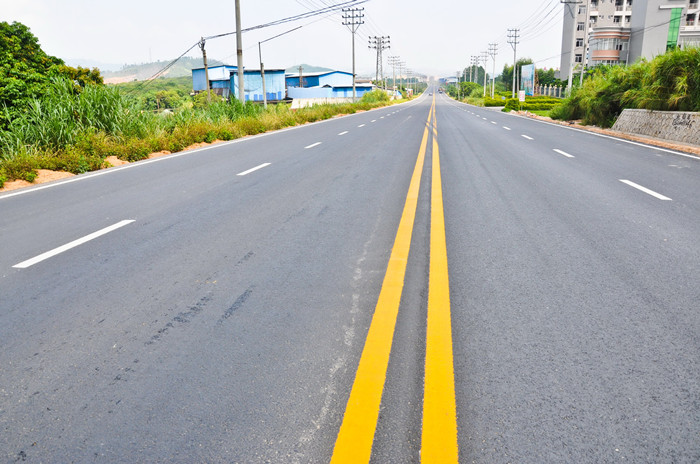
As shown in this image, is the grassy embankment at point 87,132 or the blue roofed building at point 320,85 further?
the blue roofed building at point 320,85

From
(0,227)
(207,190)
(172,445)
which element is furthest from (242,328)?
(207,190)

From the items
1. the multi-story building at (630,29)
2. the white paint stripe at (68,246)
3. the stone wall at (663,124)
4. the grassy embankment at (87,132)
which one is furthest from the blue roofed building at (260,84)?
the white paint stripe at (68,246)

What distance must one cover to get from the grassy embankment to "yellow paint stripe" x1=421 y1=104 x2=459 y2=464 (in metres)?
9.16

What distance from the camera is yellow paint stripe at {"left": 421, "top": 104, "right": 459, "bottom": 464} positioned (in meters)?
2.21

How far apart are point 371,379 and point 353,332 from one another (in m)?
0.58

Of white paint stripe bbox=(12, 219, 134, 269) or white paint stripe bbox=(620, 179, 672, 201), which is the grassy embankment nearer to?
white paint stripe bbox=(12, 219, 134, 269)

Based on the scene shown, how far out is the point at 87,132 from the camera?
42.5ft

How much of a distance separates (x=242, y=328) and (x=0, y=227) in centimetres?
471

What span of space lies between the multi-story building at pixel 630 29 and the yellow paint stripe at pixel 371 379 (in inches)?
3266

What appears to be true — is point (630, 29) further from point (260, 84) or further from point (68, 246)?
point (68, 246)

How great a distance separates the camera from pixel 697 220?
6.11 metres

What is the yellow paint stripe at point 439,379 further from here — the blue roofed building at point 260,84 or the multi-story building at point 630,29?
the blue roofed building at point 260,84

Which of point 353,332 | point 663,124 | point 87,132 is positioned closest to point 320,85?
point 663,124

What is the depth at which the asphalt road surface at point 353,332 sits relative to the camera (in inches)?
90.9
